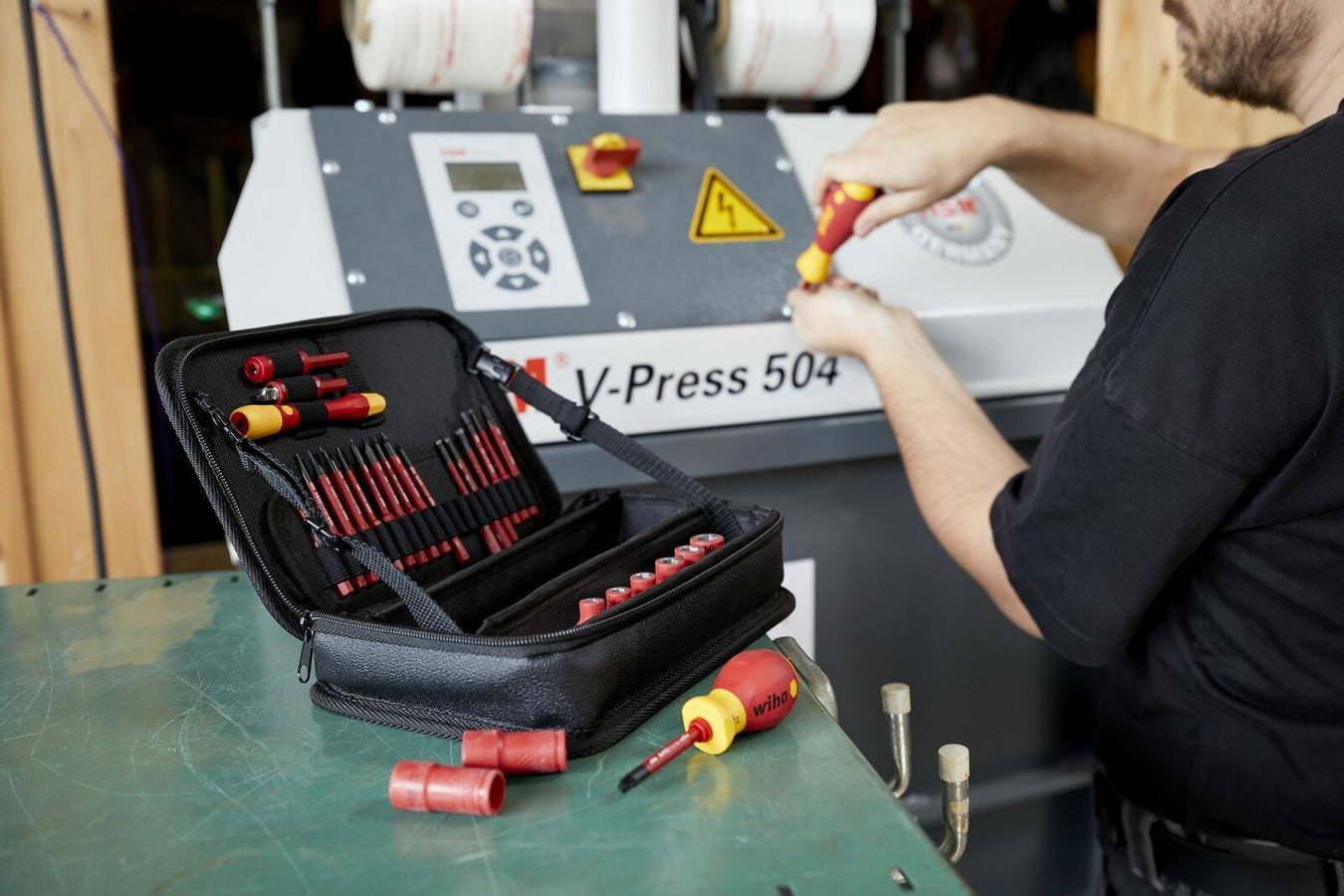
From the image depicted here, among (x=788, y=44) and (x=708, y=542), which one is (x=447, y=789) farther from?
(x=788, y=44)

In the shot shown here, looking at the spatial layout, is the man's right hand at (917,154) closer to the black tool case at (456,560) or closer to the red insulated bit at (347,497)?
the black tool case at (456,560)

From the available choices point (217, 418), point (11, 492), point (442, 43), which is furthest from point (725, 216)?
point (11, 492)

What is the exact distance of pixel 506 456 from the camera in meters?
0.81

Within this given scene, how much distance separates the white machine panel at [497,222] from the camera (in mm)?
1005

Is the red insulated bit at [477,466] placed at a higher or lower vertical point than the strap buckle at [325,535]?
lower

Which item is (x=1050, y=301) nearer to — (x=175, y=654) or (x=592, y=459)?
(x=592, y=459)

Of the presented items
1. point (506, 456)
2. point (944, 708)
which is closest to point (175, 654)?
point (506, 456)

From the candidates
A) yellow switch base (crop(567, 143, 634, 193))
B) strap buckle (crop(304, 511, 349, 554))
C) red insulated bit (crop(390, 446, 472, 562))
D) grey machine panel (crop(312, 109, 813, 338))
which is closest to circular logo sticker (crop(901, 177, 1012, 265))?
grey machine panel (crop(312, 109, 813, 338))

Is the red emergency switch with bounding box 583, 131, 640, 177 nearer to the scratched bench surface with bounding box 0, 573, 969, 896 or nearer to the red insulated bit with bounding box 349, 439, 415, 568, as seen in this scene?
the red insulated bit with bounding box 349, 439, 415, 568

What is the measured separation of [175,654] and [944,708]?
0.89 meters

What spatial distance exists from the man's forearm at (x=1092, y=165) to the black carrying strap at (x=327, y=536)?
747mm

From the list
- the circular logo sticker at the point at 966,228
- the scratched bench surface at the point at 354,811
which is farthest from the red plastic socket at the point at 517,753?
the circular logo sticker at the point at 966,228

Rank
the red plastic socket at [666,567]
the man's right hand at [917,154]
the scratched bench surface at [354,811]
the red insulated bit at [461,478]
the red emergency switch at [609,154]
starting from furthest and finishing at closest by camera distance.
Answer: the red emergency switch at [609,154], the man's right hand at [917,154], the red insulated bit at [461,478], the red plastic socket at [666,567], the scratched bench surface at [354,811]

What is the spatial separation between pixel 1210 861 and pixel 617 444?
1.88 feet
